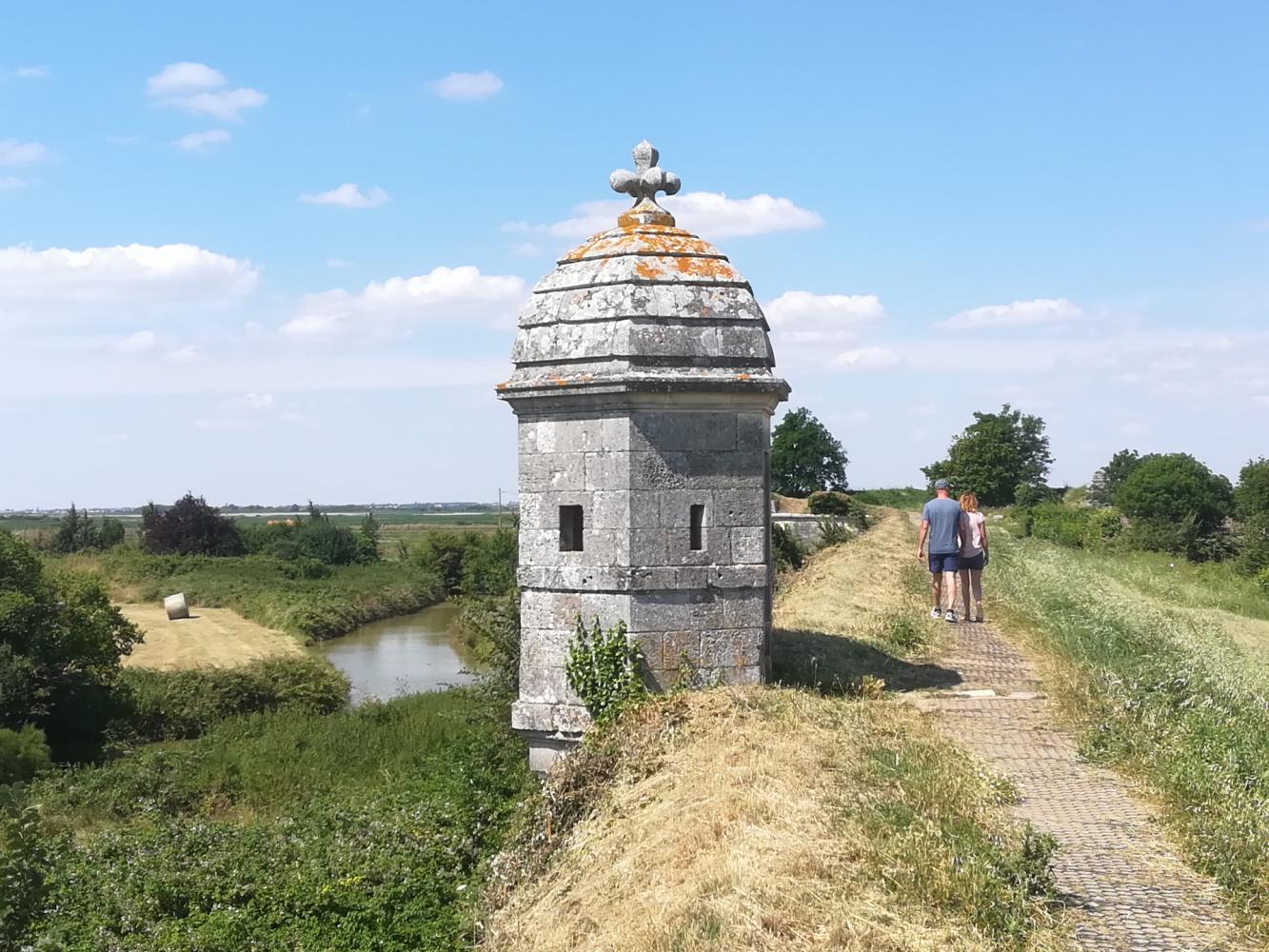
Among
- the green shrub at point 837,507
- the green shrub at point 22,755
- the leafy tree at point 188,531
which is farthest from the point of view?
the leafy tree at point 188,531

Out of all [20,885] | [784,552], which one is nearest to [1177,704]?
[20,885]

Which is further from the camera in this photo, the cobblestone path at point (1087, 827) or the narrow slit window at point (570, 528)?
the narrow slit window at point (570, 528)

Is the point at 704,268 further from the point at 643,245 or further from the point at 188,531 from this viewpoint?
the point at 188,531

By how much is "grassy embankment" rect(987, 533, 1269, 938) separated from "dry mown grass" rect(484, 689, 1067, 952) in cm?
88

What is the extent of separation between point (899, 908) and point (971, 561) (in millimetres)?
7642

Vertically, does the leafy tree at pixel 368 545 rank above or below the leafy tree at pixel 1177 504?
below

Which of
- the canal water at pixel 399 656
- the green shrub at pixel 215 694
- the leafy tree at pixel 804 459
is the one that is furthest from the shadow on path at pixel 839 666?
the leafy tree at pixel 804 459

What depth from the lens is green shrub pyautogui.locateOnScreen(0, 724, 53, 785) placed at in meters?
18.2

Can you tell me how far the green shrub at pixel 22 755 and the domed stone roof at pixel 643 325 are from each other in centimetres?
1339

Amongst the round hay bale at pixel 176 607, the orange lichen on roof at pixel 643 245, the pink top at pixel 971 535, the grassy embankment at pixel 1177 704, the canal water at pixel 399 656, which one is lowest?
the canal water at pixel 399 656

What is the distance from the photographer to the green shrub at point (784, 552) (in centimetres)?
1953

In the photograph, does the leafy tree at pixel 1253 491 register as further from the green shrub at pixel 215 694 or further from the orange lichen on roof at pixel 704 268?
the orange lichen on roof at pixel 704 268

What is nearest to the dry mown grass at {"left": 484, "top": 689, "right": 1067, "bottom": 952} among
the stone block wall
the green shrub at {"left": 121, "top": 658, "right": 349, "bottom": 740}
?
the stone block wall

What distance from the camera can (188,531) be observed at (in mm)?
54031
